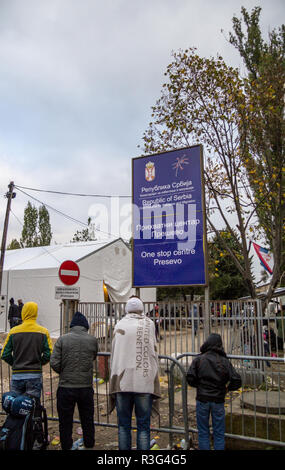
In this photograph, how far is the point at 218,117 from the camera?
1000 centimetres

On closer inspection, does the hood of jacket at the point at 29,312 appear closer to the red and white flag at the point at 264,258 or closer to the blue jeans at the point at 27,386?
the blue jeans at the point at 27,386

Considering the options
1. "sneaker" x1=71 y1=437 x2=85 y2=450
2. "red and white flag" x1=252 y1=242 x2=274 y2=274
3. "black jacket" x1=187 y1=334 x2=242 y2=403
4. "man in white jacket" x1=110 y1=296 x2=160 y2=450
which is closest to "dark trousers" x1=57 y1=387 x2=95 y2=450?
"sneaker" x1=71 y1=437 x2=85 y2=450

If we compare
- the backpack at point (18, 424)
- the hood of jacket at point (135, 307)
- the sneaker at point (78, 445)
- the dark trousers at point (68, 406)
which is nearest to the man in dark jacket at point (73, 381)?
the dark trousers at point (68, 406)

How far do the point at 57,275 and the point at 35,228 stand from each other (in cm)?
2779

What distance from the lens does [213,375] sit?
398cm

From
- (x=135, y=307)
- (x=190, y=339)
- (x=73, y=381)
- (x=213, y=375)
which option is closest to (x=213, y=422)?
(x=213, y=375)

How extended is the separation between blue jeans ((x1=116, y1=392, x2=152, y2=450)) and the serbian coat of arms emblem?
532cm

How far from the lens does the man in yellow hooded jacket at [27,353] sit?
4633mm

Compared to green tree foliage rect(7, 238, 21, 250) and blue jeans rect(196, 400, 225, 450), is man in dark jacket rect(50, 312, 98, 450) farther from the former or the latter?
green tree foliage rect(7, 238, 21, 250)

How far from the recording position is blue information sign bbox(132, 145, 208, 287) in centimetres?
741

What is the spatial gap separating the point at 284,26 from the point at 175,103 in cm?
435

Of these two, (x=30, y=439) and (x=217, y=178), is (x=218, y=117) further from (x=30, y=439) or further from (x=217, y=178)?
(x=30, y=439)
